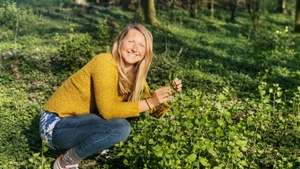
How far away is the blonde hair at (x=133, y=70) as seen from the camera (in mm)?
3619

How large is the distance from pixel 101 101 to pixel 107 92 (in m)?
0.09

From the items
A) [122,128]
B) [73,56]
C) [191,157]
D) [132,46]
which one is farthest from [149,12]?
[191,157]

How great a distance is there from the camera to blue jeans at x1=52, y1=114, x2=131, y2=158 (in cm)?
350

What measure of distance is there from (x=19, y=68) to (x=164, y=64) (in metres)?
2.47

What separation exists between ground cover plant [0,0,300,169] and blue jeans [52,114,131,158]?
14cm

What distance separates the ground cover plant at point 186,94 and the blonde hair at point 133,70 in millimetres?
390

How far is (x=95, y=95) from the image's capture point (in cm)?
352

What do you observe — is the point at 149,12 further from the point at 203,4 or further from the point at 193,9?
the point at 203,4

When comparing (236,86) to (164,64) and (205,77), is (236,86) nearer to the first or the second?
(205,77)

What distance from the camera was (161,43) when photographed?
9750 millimetres

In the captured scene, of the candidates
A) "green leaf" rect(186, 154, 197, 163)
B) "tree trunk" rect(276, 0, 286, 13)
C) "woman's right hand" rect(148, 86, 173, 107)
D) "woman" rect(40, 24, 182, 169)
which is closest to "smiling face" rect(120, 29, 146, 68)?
"woman" rect(40, 24, 182, 169)

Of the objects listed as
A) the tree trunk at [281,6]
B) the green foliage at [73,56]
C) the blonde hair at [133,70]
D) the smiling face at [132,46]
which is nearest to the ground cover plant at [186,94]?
the green foliage at [73,56]

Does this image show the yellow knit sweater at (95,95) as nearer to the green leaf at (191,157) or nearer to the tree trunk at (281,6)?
the green leaf at (191,157)

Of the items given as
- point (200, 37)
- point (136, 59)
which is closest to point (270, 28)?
point (200, 37)
